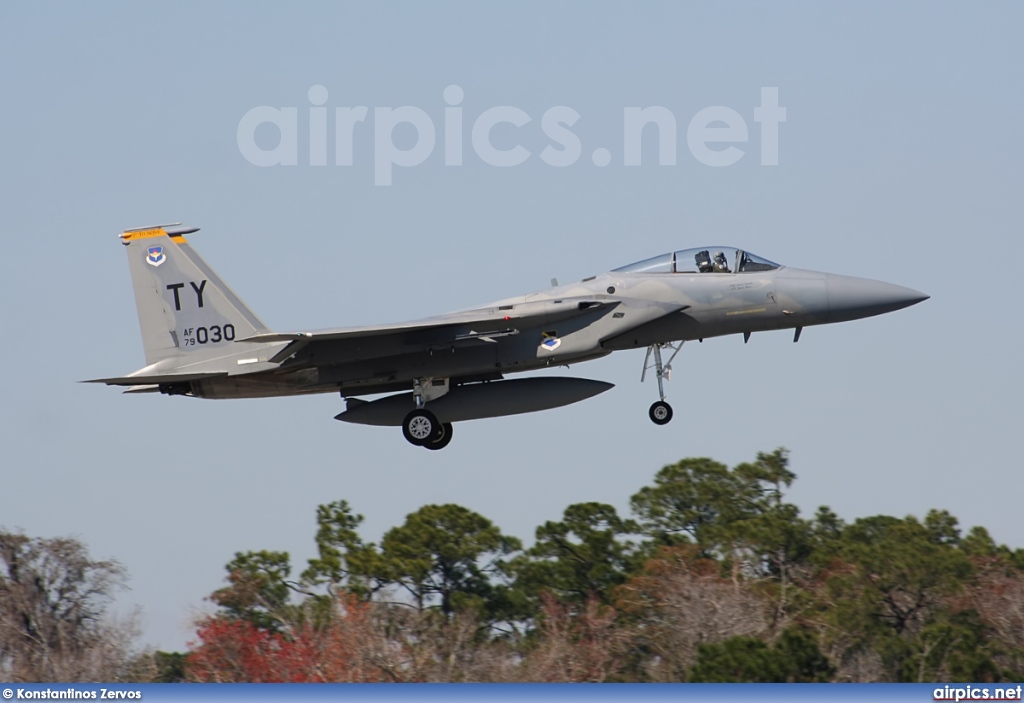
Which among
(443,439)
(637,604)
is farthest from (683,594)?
(443,439)

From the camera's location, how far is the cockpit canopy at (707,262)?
24016 mm

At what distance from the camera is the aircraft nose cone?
2383 cm

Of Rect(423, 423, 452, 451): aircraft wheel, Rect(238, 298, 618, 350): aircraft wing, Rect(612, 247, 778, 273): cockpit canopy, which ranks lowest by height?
Rect(423, 423, 452, 451): aircraft wheel

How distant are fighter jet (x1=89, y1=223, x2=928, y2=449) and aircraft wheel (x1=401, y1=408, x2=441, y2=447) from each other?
0.02 metres

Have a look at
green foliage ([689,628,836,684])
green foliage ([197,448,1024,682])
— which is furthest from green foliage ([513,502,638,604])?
green foliage ([689,628,836,684])

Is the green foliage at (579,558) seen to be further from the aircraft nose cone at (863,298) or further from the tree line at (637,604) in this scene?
the aircraft nose cone at (863,298)

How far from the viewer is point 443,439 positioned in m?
25.3

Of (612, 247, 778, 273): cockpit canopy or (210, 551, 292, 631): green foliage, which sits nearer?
(612, 247, 778, 273): cockpit canopy

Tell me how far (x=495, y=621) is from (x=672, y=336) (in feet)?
78.4

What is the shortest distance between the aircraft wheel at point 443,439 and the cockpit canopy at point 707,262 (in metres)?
3.93

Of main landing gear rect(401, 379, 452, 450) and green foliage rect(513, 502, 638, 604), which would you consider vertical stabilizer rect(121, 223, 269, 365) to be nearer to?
main landing gear rect(401, 379, 452, 450)

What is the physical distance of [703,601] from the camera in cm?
3691

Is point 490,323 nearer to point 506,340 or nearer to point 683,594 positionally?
point 506,340

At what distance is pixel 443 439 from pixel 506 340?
2.31 metres
